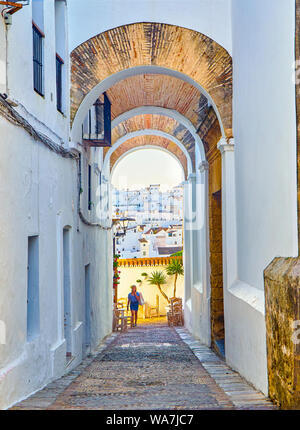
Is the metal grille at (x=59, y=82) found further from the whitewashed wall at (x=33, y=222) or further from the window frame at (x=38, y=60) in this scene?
the window frame at (x=38, y=60)

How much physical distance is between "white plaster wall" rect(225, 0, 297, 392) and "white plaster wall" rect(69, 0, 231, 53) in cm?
45

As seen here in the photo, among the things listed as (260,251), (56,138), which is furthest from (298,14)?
(56,138)

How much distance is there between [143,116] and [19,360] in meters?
9.90

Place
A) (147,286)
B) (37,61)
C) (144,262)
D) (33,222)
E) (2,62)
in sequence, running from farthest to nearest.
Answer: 1. (144,262)
2. (147,286)
3. (37,61)
4. (33,222)
5. (2,62)

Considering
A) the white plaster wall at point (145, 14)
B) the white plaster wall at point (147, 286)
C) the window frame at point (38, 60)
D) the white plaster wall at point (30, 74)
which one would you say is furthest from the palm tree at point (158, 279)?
the window frame at point (38, 60)

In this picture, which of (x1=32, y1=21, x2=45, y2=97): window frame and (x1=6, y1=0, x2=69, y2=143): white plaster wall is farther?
(x1=32, y1=21, x2=45, y2=97): window frame

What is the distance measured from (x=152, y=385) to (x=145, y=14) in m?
5.53

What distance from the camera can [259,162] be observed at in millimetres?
5469

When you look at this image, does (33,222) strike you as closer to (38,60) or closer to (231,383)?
(38,60)

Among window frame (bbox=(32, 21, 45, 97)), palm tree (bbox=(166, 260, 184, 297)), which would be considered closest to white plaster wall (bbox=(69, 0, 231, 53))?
window frame (bbox=(32, 21, 45, 97))

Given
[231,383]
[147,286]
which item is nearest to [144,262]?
[147,286]

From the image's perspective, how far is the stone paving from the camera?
420 centimetres

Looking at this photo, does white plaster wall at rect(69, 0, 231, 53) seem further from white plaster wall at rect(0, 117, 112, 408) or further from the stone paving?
the stone paving
